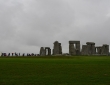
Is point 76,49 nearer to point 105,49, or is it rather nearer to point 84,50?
point 84,50

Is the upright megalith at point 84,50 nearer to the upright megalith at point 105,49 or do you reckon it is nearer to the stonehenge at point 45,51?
the upright megalith at point 105,49

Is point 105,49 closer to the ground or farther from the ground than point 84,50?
farther from the ground

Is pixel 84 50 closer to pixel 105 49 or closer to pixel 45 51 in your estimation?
pixel 105 49

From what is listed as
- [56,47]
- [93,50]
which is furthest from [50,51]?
[93,50]

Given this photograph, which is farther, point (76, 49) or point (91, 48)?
point (91, 48)

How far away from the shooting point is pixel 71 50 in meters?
77.5

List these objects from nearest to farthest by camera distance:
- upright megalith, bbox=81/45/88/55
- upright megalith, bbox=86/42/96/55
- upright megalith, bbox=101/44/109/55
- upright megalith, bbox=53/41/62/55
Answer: upright megalith, bbox=53/41/62/55
upright megalith, bbox=81/45/88/55
upright megalith, bbox=101/44/109/55
upright megalith, bbox=86/42/96/55

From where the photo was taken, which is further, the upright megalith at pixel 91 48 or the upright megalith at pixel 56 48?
the upright megalith at pixel 91 48

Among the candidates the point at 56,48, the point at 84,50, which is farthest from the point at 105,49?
the point at 56,48

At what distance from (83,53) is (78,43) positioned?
390cm

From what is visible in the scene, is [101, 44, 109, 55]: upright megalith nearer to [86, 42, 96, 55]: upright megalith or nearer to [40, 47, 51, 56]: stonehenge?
[86, 42, 96, 55]: upright megalith

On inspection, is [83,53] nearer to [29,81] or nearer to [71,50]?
[71,50]

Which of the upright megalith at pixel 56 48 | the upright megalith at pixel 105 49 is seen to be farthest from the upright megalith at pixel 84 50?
the upright megalith at pixel 56 48

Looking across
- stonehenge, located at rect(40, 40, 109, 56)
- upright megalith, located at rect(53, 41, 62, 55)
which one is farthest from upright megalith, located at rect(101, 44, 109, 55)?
upright megalith, located at rect(53, 41, 62, 55)
